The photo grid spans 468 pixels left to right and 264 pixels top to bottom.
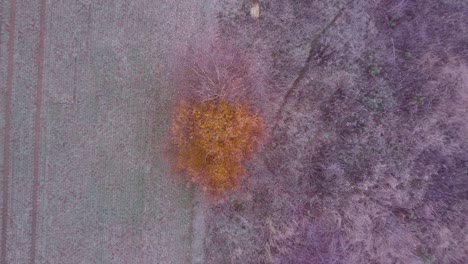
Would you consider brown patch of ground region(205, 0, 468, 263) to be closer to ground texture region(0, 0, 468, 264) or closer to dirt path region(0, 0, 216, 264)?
ground texture region(0, 0, 468, 264)

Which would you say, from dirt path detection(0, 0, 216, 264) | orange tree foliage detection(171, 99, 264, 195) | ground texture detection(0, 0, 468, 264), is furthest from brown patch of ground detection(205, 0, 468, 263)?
dirt path detection(0, 0, 216, 264)

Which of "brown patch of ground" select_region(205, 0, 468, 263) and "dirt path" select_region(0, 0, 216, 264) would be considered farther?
"brown patch of ground" select_region(205, 0, 468, 263)

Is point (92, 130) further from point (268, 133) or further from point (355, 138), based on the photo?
point (355, 138)

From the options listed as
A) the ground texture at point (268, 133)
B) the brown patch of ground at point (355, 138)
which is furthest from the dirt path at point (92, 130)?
the brown patch of ground at point (355, 138)

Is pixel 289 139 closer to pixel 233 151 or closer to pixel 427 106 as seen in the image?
pixel 233 151

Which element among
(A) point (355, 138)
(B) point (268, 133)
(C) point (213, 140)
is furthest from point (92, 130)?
(A) point (355, 138)
